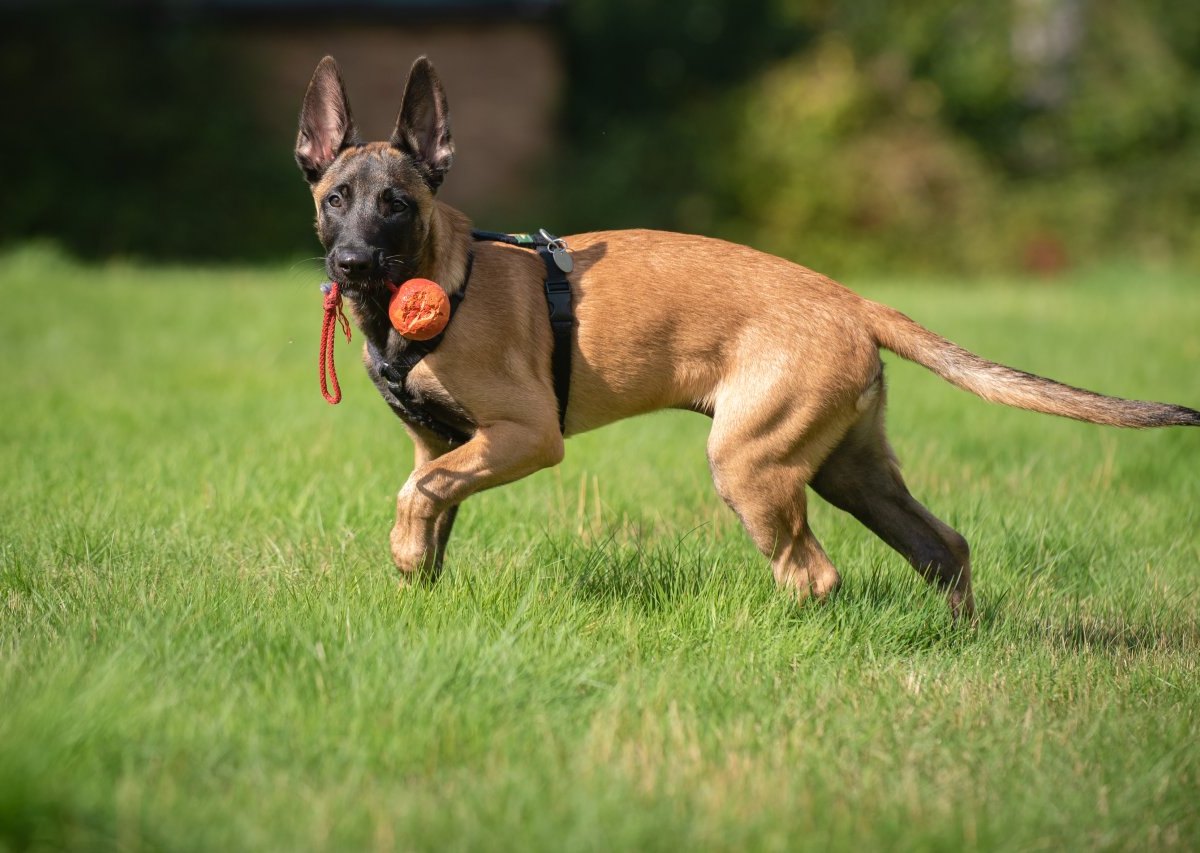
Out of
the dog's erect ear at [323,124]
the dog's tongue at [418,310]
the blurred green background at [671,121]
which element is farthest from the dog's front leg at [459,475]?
the blurred green background at [671,121]

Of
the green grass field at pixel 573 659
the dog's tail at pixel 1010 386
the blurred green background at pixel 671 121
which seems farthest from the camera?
the blurred green background at pixel 671 121

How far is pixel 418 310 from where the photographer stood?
4.56m

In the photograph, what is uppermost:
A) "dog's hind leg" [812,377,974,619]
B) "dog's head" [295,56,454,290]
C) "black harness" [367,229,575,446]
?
"dog's head" [295,56,454,290]

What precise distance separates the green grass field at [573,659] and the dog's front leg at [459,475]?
7.1 inches

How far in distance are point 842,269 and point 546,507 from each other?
57.9ft

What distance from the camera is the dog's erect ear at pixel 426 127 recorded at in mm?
4965

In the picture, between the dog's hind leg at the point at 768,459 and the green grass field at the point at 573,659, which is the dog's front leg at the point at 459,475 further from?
the dog's hind leg at the point at 768,459

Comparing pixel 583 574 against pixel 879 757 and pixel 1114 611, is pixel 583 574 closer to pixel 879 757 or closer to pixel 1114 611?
pixel 879 757

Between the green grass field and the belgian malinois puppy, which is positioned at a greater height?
the belgian malinois puppy

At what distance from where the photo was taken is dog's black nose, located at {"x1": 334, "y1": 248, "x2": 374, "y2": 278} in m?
4.49

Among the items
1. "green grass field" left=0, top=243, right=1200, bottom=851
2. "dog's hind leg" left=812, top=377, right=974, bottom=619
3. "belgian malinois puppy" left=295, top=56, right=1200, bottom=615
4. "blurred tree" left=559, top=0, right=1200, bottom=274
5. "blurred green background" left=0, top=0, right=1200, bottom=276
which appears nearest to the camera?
"green grass field" left=0, top=243, right=1200, bottom=851

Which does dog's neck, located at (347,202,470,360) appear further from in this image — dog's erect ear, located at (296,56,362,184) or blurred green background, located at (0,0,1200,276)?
blurred green background, located at (0,0,1200,276)

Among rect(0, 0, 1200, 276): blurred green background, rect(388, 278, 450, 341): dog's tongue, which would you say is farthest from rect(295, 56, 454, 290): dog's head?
rect(0, 0, 1200, 276): blurred green background

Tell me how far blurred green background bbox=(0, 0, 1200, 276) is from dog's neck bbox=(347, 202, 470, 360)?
1611cm
